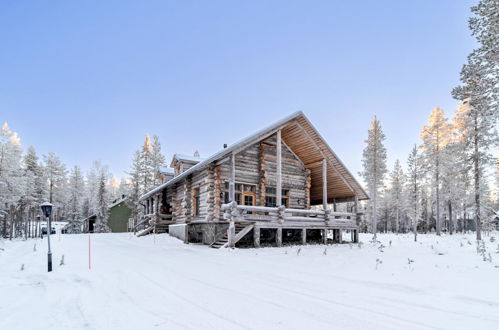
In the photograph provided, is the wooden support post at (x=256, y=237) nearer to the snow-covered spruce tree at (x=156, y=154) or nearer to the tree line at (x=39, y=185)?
the tree line at (x=39, y=185)

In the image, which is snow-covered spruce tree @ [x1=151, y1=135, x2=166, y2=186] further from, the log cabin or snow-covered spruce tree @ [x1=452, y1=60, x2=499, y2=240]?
snow-covered spruce tree @ [x1=452, y1=60, x2=499, y2=240]

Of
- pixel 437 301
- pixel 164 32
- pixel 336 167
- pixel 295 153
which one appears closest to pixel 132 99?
pixel 164 32

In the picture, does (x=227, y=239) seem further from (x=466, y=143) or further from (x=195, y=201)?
(x=466, y=143)

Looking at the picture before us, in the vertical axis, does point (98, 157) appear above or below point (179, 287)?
above

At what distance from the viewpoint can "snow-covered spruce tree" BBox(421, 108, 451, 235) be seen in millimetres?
31250

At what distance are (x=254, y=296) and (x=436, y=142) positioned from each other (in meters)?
32.8

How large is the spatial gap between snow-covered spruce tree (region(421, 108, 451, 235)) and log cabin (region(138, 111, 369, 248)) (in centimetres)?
1530

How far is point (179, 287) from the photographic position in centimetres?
671

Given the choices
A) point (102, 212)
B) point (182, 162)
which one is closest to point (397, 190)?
point (182, 162)

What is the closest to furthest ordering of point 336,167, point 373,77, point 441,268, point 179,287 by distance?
point 179,287, point 441,268, point 336,167, point 373,77

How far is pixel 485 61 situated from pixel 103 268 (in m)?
18.0

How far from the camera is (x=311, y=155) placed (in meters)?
20.7

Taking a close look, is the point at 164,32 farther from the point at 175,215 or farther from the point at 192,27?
the point at 175,215

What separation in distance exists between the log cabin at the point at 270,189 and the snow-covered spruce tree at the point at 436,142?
1530cm
